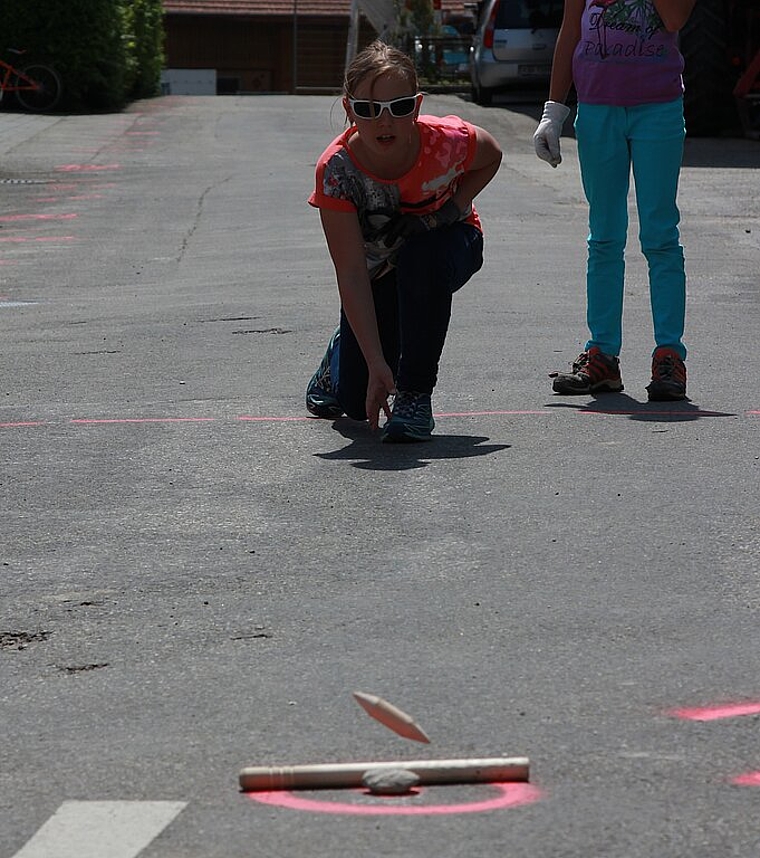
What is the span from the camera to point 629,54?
6.31 m

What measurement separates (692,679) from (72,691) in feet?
3.86

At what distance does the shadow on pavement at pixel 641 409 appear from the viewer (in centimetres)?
619

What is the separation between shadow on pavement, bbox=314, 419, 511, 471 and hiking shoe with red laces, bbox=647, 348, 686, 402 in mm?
852

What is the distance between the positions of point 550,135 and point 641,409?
1020 millimetres

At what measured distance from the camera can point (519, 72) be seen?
88.4 feet

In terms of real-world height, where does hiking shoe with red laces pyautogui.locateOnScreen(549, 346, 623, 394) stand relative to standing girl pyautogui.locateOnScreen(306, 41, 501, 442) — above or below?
below

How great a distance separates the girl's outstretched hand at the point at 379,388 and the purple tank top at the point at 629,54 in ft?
4.86

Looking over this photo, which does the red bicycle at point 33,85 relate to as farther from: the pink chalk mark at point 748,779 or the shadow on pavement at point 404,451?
the pink chalk mark at point 748,779

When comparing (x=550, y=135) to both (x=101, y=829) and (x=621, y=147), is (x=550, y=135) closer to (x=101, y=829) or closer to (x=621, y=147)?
(x=621, y=147)

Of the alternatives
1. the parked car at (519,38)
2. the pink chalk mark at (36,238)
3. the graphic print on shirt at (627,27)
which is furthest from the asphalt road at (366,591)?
the parked car at (519,38)

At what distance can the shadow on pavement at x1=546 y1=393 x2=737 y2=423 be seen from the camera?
244 inches

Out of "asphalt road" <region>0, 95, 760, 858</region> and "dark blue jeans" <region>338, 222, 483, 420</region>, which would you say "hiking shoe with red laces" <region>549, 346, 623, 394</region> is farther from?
"dark blue jeans" <region>338, 222, 483, 420</region>

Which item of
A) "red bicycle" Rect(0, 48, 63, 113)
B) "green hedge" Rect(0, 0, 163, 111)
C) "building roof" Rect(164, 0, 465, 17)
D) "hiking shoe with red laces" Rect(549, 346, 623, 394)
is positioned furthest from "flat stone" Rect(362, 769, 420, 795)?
"building roof" Rect(164, 0, 465, 17)

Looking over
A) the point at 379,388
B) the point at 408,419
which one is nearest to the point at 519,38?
the point at 408,419
